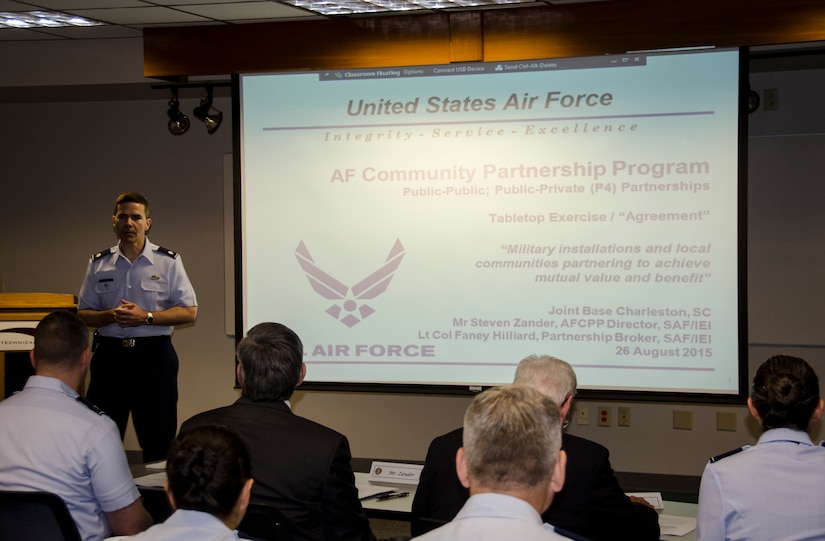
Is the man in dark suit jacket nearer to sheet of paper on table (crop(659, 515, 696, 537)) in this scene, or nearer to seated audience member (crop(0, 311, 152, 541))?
seated audience member (crop(0, 311, 152, 541))

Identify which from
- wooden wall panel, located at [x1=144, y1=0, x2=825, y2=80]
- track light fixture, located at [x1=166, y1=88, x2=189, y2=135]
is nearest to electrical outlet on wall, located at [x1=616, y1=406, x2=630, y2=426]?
wooden wall panel, located at [x1=144, y1=0, x2=825, y2=80]

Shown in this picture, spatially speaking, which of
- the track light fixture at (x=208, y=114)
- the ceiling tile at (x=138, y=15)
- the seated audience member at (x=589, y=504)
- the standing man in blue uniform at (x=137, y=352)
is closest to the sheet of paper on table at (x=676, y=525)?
the seated audience member at (x=589, y=504)

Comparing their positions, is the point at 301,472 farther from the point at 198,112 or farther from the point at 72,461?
the point at 198,112

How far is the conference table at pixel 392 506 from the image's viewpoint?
2809 millimetres

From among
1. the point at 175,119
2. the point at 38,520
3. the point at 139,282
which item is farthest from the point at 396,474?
the point at 175,119

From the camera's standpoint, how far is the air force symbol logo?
485 centimetres

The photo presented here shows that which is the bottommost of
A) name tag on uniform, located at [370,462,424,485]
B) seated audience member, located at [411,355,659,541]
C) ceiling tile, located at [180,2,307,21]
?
name tag on uniform, located at [370,462,424,485]

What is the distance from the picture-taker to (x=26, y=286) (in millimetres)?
6582

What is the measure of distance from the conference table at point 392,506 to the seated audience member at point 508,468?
118cm

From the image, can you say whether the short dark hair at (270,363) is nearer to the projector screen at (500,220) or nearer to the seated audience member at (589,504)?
the seated audience member at (589,504)

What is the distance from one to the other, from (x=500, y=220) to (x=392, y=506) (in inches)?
81.1

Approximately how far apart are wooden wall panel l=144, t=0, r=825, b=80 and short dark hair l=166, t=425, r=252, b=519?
3426mm

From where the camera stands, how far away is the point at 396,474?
11.0 feet

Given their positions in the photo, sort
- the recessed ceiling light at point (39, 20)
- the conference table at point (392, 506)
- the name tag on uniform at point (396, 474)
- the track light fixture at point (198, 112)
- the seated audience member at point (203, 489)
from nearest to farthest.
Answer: the seated audience member at point (203, 489) → the conference table at point (392, 506) → the name tag on uniform at point (396, 474) → the recessed ceiling light at point (39, 20) → the track light fixture at point (198, 112)
